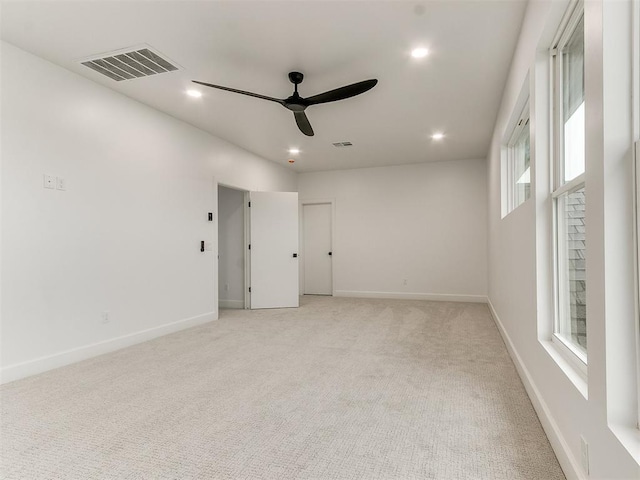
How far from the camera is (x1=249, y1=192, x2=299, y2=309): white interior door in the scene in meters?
5.96

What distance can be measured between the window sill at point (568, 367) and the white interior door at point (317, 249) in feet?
18.2

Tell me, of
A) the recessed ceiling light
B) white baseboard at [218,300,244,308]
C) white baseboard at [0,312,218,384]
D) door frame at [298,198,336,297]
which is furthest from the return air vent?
door frame at [298,198,336,297]

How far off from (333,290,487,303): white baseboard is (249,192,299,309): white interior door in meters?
1.54

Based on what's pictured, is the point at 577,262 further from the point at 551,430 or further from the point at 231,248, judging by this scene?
the point at 231,248

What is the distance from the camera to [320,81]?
11.1ft

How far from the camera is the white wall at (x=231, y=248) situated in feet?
20.2

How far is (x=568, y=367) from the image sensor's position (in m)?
1.71

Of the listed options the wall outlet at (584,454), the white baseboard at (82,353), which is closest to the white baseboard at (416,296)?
the white baseboard at (82,353)

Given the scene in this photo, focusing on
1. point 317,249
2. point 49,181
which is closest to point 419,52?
point 49,181

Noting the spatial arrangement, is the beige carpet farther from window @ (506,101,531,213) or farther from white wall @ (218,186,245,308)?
white wall @ (218,186,245,308)

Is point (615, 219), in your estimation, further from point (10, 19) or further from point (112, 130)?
point (112, 130)

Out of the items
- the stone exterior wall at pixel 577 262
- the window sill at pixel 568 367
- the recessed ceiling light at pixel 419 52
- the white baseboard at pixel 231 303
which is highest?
the recessed ceiling light at pixel 419 52

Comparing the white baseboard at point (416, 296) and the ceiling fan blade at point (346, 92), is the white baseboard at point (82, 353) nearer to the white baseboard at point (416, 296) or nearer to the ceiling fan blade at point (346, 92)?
A: the ceiling fan blade at point (346, 92)

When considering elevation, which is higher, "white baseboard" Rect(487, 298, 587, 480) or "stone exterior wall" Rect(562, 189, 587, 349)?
"stone exterior wall" Rect(562, 189, 587, 349)
